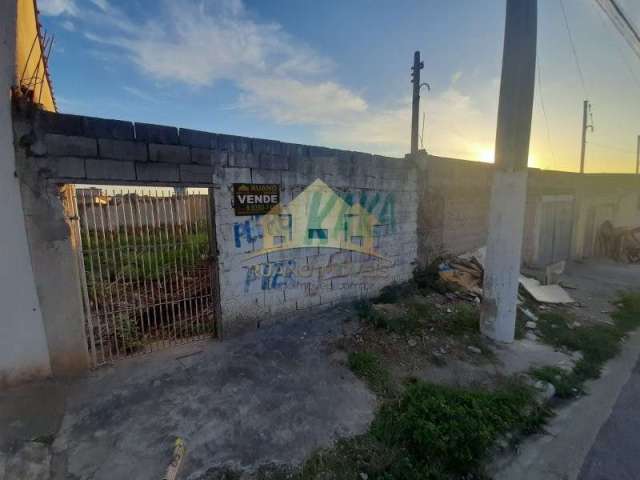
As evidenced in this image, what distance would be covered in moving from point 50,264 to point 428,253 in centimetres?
624

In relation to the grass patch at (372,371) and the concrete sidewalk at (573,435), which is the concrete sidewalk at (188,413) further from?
the concrete sidewalk at (573,435)

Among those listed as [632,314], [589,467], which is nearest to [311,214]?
[589,467]

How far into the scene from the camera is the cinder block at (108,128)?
295cm

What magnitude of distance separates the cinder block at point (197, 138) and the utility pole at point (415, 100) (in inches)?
223

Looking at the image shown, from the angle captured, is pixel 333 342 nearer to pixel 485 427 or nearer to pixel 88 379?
pixel 485 427

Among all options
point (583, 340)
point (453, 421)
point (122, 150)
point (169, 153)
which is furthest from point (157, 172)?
point (583, 340)

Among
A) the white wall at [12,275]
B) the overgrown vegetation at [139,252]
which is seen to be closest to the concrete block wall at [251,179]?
the white wall at [12,275]

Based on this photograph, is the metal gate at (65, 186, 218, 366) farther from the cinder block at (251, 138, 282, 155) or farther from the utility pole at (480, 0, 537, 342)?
the utility pole at (480, 0, 537, 342)

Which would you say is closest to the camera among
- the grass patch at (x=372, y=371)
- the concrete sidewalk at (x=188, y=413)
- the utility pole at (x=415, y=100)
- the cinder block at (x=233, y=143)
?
the concrete sidewalk at (x=188, y=413)

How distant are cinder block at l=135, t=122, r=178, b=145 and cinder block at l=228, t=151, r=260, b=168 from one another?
0.66 metres

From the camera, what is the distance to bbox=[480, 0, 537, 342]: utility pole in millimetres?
3826

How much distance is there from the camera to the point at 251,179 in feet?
13.0

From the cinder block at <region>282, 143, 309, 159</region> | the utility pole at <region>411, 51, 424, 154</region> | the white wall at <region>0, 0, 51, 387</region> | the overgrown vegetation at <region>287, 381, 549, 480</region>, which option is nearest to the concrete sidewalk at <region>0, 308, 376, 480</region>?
the overgrown vegetation at <region>287, 381, 549, 480</region>

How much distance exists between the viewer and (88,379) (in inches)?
120
